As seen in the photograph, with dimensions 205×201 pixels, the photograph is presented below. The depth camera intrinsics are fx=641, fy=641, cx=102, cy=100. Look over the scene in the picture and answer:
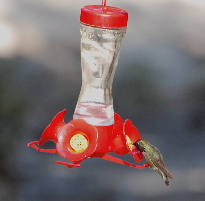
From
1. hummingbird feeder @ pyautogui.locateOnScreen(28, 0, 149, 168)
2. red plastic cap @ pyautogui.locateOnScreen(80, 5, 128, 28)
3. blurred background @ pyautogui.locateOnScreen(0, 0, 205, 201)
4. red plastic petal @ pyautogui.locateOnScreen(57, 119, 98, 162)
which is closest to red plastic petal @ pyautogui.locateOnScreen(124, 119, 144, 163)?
hummingbird feeder @ pyautogui.locateOnScreen(28, 0, 149, 168)

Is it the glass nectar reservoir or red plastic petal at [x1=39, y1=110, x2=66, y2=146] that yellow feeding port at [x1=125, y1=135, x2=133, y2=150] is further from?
red plastic petal at [x1=39, y1=110, x2=66, y2=146]

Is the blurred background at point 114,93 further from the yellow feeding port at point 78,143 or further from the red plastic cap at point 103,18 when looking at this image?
the red plastic cap at point 103,18

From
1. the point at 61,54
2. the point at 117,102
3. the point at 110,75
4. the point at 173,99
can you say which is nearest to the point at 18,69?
the point at 61,54

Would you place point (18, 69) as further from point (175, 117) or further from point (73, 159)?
point (73, 159)

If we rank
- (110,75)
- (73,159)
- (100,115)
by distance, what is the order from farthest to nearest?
1. (110,75)
2. (100,115)
3. (73,159)

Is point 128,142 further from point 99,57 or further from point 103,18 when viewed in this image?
point 103,18

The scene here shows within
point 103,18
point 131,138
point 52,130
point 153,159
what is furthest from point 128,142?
point 103,18
